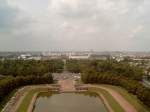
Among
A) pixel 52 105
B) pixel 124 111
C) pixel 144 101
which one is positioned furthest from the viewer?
pixel 52 105

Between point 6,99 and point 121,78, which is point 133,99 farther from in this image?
point 6,99

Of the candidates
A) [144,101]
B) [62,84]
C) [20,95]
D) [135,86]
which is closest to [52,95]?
[20,95]

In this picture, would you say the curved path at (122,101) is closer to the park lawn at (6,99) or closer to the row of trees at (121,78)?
the row of trees at (121,78)

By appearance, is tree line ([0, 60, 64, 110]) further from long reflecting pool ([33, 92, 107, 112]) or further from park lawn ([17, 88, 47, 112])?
long reflecting pool ([33, 92, 107, 112])

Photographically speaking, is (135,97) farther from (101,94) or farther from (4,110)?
(4,110)

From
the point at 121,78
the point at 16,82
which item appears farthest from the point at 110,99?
the point at 16,82

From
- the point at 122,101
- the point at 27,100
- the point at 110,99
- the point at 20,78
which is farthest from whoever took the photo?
the point at 20,78

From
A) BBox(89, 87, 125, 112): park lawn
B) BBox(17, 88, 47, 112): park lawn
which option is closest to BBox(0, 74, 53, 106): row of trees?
BBox(17, 88, 47, 112): park lawn
